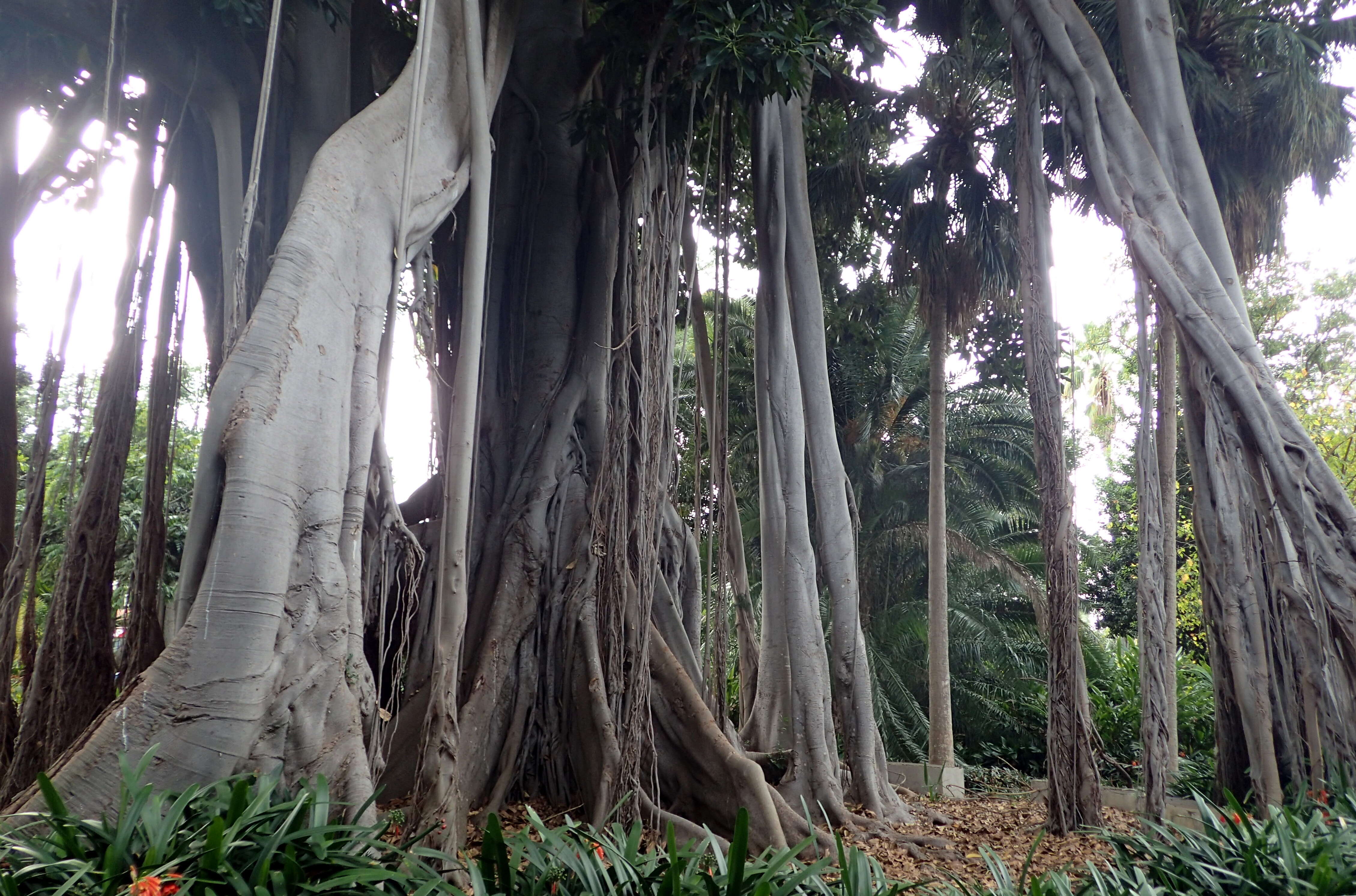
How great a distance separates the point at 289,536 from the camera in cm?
298

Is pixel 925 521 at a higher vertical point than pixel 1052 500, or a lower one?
higher

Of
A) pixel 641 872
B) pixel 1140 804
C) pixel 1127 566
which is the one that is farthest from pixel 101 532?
pixel 1127 566

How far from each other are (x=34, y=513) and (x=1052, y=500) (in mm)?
5323

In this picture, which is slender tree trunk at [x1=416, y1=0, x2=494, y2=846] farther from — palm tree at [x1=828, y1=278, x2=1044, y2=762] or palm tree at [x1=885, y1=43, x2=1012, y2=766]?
palm tree at [x1=828, y1=278, x2=1044, y2=762]

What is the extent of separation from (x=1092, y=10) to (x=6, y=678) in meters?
9.10

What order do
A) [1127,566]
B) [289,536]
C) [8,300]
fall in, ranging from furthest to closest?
[1127,566]
[8,300]
[289,536]

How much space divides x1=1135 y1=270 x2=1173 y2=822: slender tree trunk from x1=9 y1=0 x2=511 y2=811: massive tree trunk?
12.5ft

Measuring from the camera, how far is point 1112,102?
16.5 ft

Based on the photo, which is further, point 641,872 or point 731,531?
point 731,531

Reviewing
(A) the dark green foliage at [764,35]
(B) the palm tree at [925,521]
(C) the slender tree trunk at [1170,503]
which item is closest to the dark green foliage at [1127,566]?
(B) the palm tree at [925,521]

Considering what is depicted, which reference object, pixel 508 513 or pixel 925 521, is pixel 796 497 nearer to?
pixel 508 513

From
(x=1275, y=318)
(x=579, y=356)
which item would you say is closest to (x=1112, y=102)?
(x=579, y=356)

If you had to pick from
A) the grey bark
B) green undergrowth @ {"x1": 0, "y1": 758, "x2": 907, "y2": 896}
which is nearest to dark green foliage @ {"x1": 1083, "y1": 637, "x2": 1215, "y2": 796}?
the grey bark

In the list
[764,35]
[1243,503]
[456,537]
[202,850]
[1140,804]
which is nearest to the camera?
[202,850]
